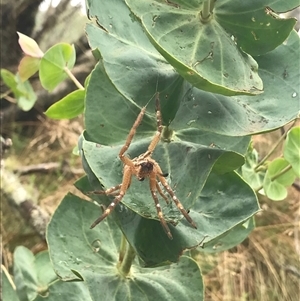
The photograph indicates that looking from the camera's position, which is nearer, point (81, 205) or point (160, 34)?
point (160, 34)

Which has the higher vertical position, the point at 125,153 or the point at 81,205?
the point at 125,153

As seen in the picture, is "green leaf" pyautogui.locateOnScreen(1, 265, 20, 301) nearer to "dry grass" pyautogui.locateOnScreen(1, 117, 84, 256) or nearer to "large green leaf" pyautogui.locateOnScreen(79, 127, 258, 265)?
"dry grass" pyautogui.locateOnScreen(1, 117, 84, 256)

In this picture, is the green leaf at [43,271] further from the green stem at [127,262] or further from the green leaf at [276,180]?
the green leaf at [276,180]

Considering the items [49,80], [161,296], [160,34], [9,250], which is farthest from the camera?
[9,250]

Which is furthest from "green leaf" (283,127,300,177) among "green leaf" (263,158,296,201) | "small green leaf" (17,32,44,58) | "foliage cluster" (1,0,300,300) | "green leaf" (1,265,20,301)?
"green leaf" (1,265,20,301)

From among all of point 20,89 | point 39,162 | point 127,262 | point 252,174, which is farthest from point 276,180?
point 39,162

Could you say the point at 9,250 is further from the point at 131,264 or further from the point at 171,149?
the point at 171,149

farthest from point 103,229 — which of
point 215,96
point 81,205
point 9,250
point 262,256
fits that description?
point 262,256
